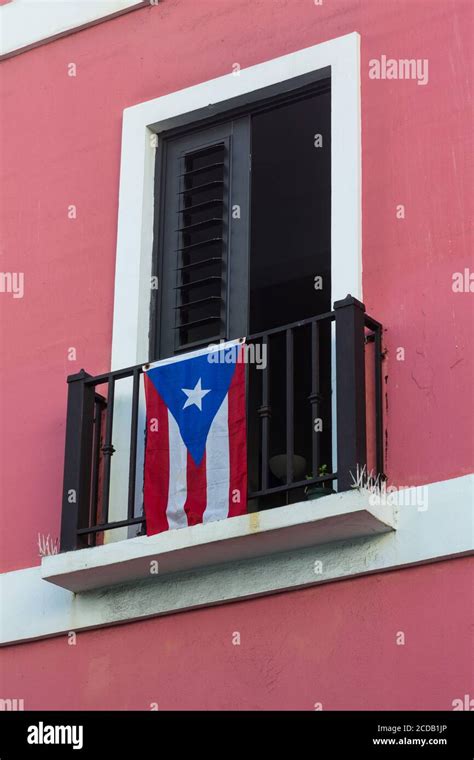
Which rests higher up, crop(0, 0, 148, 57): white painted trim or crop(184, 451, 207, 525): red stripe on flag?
crop(0, 0, 148, 57): white painted trim

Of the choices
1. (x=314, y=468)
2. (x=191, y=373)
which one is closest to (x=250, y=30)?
(x=191, y=373)

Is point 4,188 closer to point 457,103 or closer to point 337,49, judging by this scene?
point 337,49

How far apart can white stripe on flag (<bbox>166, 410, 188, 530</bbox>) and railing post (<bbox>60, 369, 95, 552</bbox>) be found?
0.48m

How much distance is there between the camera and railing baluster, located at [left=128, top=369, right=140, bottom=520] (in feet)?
29.5

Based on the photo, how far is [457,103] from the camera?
9.01 meters

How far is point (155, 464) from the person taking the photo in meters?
8.99

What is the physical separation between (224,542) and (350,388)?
901mm

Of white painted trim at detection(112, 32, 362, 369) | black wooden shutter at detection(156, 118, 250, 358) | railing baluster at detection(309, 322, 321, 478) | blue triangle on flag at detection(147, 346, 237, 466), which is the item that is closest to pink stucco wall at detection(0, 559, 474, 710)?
railing baluster at detection(309, 322, 321, 478)

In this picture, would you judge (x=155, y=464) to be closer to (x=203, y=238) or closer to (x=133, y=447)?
(x=133, y=447)

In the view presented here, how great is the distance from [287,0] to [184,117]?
2.71 feet

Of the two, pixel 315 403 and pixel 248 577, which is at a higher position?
pixel 315 403

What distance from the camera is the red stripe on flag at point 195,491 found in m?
8.72

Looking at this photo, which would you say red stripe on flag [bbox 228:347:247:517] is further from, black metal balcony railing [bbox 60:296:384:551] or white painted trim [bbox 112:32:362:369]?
white painted trim [bbox 112:32:362:369]

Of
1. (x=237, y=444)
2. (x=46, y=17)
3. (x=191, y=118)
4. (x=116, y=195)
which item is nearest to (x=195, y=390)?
(x=237, y=444)
